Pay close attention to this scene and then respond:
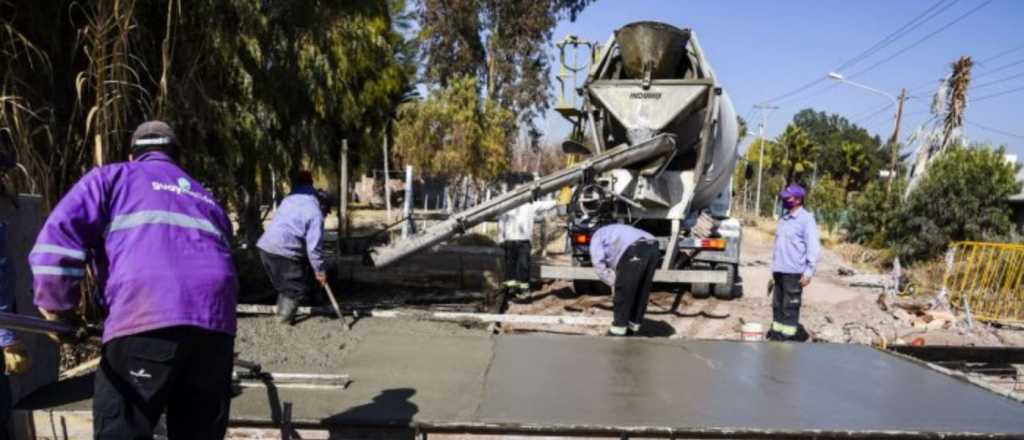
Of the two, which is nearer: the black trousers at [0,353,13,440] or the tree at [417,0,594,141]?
the black trousers at [0,353,13,440]

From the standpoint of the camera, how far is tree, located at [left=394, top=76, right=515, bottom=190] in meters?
20.4

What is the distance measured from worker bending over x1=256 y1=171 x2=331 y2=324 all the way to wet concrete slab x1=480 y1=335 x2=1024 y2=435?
6.22 feet

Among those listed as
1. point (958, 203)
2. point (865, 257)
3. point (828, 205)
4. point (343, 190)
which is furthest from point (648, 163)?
point (828, 205)

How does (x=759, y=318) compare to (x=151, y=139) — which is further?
(x=759, y=318)

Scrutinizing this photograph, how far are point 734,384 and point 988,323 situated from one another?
753cm

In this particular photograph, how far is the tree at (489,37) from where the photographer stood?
79.4 feet

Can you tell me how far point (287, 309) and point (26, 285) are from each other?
225 cm

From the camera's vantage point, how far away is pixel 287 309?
5785 millimetres

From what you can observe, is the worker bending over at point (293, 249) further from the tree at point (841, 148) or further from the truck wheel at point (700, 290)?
the tree at point (841, 148)

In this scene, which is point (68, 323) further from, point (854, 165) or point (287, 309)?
point (854, 165)

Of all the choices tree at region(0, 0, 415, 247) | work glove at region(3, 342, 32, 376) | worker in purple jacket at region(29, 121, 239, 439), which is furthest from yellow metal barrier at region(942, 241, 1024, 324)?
work glove at region(3, 342, 32, 376)

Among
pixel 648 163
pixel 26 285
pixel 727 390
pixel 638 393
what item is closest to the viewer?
pixel 26 285

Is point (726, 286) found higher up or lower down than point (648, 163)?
lower down

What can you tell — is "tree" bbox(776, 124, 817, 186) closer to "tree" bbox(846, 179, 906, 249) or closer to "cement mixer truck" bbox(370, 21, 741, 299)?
"tree" bbox(846, 179, 906, 249)
